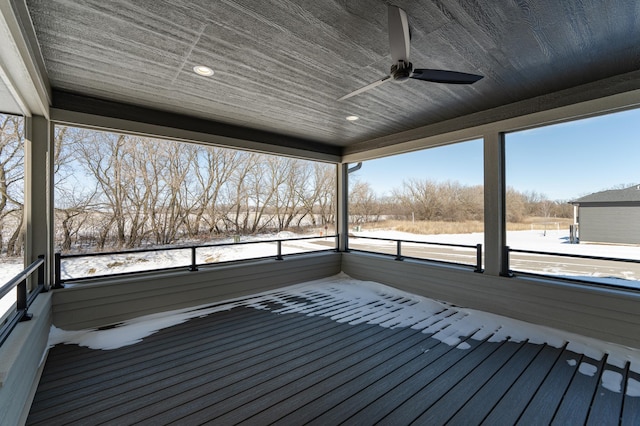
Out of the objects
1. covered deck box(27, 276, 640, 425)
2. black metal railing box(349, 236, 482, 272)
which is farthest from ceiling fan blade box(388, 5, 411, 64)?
black metal railing box(349, 236, 482, 272)

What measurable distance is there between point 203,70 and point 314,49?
3.59ft

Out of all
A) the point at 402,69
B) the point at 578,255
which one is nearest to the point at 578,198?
the point at 578,255

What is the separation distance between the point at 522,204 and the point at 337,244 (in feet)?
10.8

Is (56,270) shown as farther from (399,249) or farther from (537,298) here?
(537,298)

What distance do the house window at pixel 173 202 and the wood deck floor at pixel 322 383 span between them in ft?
5.78

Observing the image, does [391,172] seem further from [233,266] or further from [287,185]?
[233,266]

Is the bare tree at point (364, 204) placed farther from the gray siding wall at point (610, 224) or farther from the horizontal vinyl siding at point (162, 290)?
the gray siding wall at point (610, 224)

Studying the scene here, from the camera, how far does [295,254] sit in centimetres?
526

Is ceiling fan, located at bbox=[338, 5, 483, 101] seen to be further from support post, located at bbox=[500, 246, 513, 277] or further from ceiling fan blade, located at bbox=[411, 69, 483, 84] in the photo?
support post, located at bbox=[500, 246, 513, 277]

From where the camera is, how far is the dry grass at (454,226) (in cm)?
369

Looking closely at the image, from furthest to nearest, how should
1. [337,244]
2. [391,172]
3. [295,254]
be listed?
[391,172]
[337,244]
[295,254]

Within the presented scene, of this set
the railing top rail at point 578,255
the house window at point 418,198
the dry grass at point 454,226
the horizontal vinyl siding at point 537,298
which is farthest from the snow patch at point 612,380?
the house window at point 418,198

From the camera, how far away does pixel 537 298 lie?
316 cm

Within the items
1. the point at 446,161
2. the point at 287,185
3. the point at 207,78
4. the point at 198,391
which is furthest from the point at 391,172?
the point at 198,391
